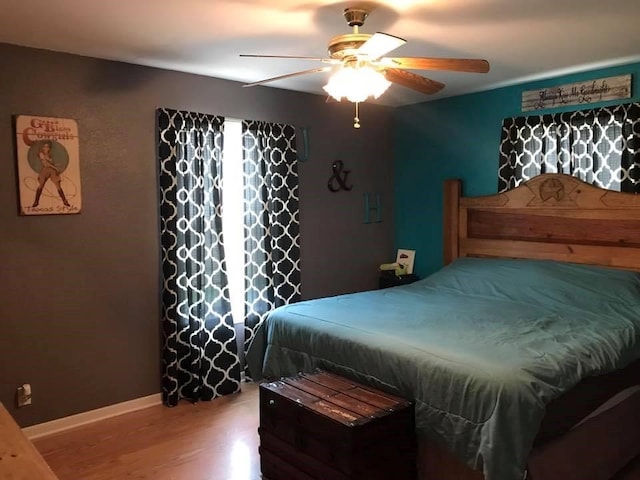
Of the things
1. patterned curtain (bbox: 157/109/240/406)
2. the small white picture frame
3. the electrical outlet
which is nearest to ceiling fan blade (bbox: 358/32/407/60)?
patterned curtain (bbox: 157/109/240/406)

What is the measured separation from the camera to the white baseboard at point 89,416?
3.18 metres

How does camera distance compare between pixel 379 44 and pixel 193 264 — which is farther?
pixel 193 264

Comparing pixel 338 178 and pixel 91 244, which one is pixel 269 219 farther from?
pixel 91 244

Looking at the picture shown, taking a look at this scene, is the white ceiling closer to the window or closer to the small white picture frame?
the window

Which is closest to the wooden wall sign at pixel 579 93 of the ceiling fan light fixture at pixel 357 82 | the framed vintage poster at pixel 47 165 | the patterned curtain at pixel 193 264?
the ceiling fan light fixture at pixel 357 82

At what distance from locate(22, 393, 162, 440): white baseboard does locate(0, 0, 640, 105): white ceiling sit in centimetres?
220

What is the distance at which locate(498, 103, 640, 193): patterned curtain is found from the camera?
3.49 m

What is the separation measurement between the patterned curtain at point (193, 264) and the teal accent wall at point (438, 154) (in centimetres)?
191

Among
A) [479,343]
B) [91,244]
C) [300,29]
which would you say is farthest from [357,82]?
[91,244]

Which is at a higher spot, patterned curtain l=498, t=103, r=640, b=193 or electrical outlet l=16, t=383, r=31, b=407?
patterned curtain l=498, t=103, r=640, b=193

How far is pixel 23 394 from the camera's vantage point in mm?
3115

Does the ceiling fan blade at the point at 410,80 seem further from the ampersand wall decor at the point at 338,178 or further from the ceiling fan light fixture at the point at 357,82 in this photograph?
the ampersand wall decor at the point at 338,178

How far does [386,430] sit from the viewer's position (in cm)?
231

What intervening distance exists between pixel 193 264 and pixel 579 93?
2.92 metres
